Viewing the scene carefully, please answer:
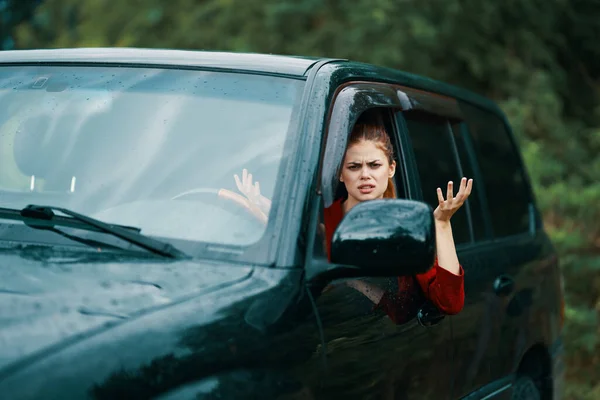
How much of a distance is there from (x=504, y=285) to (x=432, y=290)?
3.57 feet

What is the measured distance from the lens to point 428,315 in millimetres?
3354

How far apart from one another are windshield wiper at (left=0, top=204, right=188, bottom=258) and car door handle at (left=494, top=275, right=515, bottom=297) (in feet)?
6.00

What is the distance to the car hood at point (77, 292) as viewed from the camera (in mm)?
2104

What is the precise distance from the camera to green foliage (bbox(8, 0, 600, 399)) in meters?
10.9

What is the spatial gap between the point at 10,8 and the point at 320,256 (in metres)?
18.9

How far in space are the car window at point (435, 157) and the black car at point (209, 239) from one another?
0.05ft

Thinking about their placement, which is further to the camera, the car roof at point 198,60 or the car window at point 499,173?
the car window at point 499,173

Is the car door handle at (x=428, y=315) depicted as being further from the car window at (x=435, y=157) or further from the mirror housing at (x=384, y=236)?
the mirror housing at (x=384, y=236)

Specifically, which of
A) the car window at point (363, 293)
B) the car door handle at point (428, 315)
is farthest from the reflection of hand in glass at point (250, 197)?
the car door handle at point (428, 315)

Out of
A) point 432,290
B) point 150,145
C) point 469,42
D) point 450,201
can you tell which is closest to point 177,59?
point 150,145

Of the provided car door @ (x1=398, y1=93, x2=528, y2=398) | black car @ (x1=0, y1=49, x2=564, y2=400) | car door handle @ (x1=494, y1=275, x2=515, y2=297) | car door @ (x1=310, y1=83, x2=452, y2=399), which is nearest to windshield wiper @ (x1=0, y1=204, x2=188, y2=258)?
black car @ (x1=0, y1=49, x2=564, y2=400)

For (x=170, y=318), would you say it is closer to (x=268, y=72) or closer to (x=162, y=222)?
(x=162, y=222)

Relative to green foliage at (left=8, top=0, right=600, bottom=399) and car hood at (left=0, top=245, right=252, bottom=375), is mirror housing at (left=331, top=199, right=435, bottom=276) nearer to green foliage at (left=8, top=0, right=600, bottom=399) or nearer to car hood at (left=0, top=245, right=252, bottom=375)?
car hood at (left=0, top=245, right=252, bottom=375)

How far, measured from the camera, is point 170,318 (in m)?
2.32
